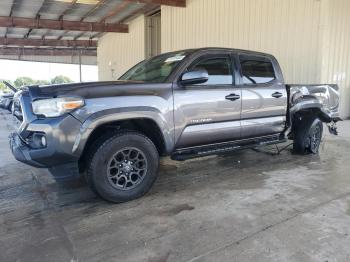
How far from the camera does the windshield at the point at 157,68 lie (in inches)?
151

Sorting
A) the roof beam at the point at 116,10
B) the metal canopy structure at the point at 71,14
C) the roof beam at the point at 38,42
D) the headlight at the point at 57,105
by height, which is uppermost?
the roof beam at the point at 116,10

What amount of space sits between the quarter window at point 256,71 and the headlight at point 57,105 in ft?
7.46

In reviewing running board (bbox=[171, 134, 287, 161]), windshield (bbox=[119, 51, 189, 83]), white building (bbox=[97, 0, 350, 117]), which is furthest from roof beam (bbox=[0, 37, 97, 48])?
running board (bbox=[171, 134, 287, 161])

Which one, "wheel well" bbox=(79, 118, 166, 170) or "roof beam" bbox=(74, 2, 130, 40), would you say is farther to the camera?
"roof beam" bbox=(74, 2, 130, 40)

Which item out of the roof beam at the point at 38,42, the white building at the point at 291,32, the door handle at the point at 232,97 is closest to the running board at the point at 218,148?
the door handle at the point at 232,97

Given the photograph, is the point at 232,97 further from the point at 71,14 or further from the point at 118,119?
the point at 71,14

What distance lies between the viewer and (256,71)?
14.9 ft

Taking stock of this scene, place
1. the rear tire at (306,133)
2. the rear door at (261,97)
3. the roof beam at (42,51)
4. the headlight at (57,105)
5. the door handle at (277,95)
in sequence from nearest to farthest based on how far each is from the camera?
the headlight at (57,105)
the rear door at (261,97)
the door handle at (277,95)
the rear tire at (306,133)
the roof beam at (42,51)

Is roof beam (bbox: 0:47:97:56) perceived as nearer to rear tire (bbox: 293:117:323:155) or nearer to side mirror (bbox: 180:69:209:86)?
rear tire (bbox: 293:117:323:155)

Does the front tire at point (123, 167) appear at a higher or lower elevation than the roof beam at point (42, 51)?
lower

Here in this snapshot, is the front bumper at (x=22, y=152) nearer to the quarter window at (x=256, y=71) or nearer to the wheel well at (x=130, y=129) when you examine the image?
the wheel well at (x=130, y=129)

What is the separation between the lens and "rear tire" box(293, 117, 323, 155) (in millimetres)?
5336

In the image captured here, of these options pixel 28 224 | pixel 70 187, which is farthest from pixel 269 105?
pixel 28 224

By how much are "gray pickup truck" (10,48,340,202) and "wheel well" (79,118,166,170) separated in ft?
0.03
